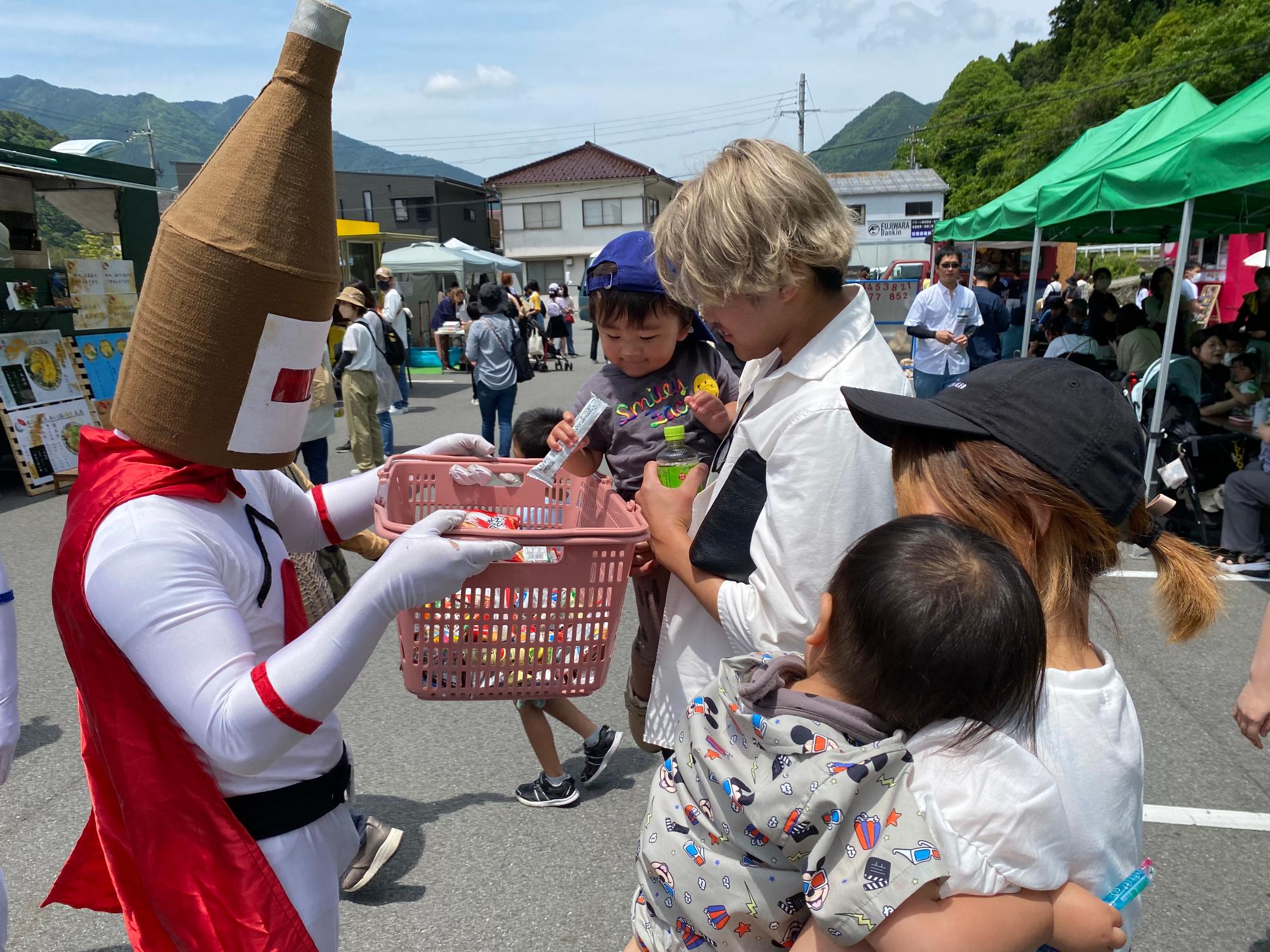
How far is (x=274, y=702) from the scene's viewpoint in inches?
50.9

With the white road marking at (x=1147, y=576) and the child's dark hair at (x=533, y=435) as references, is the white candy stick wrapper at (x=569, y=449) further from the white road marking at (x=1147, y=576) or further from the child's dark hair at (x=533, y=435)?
the white road marking at (x=1147, y=576)

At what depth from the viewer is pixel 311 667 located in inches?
51.9

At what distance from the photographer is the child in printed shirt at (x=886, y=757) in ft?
3.25

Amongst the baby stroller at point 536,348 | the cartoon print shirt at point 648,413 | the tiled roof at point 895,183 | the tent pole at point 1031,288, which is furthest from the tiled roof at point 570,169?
the cartoon print shirt at point 648,413

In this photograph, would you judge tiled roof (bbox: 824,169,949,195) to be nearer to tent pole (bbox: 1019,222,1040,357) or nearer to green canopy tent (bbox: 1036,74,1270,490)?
tent pole (bbox: 1019,222,1040,357)

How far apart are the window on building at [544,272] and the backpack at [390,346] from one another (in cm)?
4420

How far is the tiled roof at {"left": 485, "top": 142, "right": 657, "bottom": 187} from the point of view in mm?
48500

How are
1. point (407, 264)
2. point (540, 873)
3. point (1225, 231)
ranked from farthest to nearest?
point (407, 264) → point (1225, 231) → point (540, 873)

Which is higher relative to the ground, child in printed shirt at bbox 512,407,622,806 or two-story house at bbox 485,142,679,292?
two-story house at bbox 485,142,679,292

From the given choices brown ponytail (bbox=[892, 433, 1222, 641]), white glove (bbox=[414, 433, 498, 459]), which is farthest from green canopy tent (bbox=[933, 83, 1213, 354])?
brown ponytail (bbox=[892, 433, 1222, 641])

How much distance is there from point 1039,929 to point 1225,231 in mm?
13942

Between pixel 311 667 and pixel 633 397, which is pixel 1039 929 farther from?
pixel 633 397

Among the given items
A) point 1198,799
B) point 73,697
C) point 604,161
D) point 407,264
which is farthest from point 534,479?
point 604,161

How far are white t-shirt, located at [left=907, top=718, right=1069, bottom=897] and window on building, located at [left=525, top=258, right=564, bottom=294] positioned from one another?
52.3 meters
